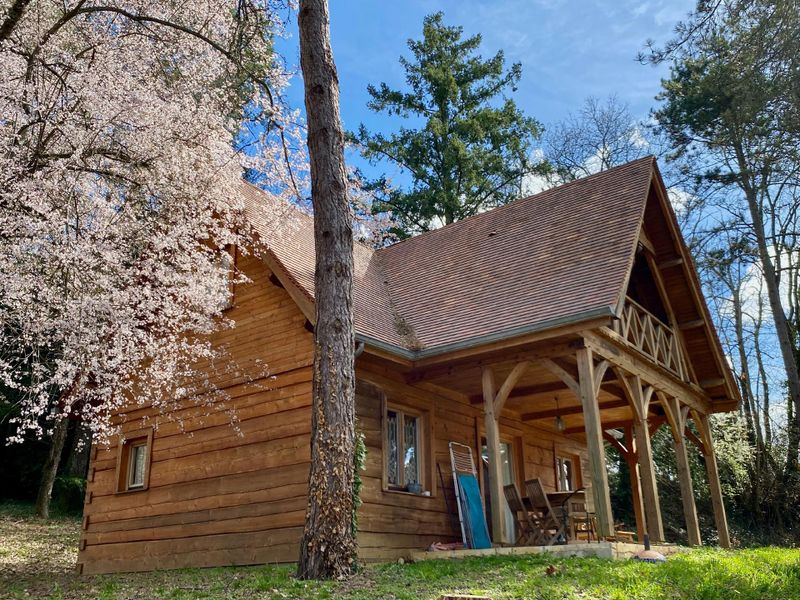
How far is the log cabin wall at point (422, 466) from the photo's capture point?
9.09m

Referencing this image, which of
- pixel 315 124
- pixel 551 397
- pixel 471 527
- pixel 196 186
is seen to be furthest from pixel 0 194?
pixel 551 397

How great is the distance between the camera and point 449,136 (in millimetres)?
24594

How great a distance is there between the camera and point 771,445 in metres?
18.6

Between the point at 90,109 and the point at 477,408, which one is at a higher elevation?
the point at 90,109

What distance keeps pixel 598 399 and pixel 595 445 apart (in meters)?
3.70

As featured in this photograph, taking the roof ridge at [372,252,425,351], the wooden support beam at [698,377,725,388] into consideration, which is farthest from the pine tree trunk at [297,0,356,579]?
the wooden support beam at [698,377,725,388]

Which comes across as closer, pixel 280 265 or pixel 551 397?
pixel 280 265

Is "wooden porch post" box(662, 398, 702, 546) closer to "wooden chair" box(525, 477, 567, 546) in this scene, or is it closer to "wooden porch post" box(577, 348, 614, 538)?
"wooden chair" box(525, 477, 567, 546)

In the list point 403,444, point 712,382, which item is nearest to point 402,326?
point 403,444

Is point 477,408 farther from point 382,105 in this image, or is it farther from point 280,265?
point 382,105

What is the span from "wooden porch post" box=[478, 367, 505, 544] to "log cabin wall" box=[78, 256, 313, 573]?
2.32 metres

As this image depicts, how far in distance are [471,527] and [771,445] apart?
12386 mm

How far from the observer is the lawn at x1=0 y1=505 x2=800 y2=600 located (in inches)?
221

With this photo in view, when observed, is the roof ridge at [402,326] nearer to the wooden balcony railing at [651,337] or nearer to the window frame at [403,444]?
the window frame at [403,444]
